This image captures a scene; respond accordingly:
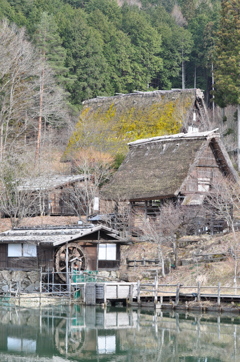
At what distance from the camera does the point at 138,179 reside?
3803 cm

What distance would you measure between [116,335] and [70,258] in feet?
32.3

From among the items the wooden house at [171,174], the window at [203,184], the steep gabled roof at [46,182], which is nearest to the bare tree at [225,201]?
the window at [203,184]

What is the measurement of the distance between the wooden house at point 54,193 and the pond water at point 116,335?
14.8 m

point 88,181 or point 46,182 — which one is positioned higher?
point 88,181

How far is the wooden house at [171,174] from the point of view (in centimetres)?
3612

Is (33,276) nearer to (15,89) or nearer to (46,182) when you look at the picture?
(46,182)

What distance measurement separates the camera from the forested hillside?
2377 inches

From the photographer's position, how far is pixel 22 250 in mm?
32500

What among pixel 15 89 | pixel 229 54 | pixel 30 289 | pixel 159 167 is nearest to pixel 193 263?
pixel 30 289

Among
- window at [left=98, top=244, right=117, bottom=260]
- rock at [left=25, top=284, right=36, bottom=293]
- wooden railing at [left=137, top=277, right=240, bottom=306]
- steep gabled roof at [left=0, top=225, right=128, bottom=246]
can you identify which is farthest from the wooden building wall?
wooden railing at [left=137, top=277, right=240, bottom=306]

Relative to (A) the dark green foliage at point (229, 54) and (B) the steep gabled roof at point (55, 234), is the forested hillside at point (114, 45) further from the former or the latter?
(B) the steep gabled roof at point (55, 234)

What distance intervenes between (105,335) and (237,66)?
28792 millimetres

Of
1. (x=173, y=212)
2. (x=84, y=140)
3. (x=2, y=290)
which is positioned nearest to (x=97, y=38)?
(x=84, y=140)

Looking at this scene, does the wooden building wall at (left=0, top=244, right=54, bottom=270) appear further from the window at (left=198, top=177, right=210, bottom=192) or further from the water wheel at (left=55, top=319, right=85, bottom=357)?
the window at (left=198, top=177, right=210, bottom=192)
